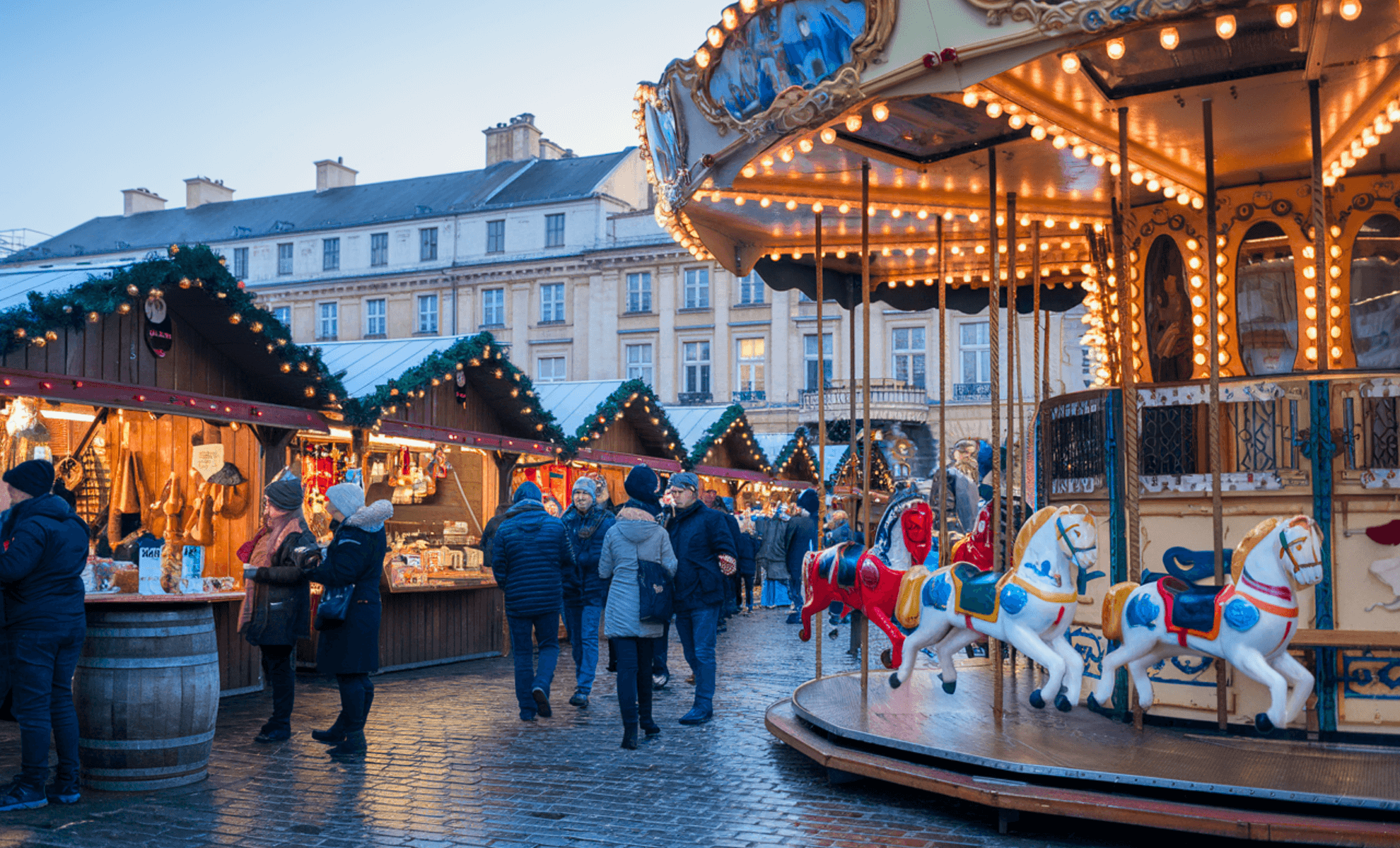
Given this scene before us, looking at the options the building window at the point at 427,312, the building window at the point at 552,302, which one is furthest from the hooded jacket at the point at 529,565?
the building window at the point at 427,312

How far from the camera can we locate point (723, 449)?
23.3 m

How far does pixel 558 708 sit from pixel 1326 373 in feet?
20.0

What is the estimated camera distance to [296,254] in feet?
165

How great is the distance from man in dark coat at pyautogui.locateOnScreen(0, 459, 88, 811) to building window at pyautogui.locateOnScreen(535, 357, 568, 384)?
39.6m

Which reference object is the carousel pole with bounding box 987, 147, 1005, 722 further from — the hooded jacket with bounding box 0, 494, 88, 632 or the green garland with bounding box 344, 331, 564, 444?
the green garland with bounding box 344, 331, 564, 444

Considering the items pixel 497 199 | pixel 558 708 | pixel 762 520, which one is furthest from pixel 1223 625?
pixel 497 199

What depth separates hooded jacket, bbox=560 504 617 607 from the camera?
10.4 metres

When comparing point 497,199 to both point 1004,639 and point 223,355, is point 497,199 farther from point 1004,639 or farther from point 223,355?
point 1004,639

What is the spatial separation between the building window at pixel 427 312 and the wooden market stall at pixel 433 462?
1312 inches

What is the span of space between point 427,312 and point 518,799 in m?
42.8

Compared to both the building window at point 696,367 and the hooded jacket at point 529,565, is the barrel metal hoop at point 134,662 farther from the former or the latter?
the building window at point 696,367

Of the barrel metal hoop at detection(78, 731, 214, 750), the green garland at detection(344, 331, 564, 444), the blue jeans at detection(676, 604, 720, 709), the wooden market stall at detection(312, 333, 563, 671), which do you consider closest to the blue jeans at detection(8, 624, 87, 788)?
the barrel metal hoop at detection(78, 731, 214, 750)

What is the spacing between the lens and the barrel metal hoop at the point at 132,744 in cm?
681

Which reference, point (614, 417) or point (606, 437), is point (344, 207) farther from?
point (614, 417)
